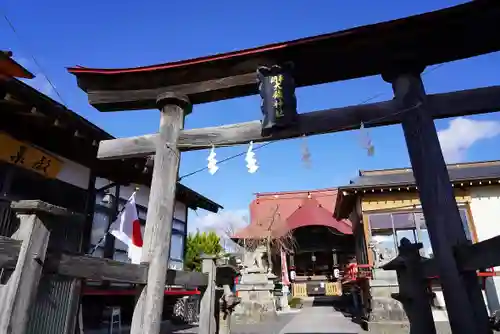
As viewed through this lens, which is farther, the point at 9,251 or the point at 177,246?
the point at 177,246

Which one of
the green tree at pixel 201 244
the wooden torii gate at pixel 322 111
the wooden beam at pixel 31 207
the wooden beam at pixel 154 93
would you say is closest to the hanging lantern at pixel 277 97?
the wooden torii gate at pixel 322 111

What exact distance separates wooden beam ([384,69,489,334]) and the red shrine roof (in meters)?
20.2

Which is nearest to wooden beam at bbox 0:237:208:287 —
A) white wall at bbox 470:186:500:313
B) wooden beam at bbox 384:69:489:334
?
wooden beam at bbox 384:69:489:334

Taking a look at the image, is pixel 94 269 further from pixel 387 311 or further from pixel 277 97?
pixel 387 311

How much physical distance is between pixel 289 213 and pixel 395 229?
18948 millimetres

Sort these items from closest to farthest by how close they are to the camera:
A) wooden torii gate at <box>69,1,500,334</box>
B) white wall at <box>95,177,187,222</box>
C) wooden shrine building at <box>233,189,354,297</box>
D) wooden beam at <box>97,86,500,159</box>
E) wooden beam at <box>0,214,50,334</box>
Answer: wooden beam at <box>0,214,50,334</box>, wooden torii gate at <box>69,1,500,334</box>, wooden beam at <box>97,86,500,159</box>, white wall at <box>95,177,187,222</box>, wooden shrine building at <box>233,189,354,297</box>

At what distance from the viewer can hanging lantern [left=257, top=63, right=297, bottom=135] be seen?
457 centimetres

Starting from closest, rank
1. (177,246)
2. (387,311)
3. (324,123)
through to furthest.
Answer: (324,123), (387,311), (177,246)

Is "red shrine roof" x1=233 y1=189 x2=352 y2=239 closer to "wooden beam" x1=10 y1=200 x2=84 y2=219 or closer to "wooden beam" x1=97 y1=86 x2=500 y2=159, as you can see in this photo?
"wooden beam" x1=97 y1=86 x2=500 y2=159

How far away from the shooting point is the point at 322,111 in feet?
15.3

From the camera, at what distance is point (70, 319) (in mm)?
2984

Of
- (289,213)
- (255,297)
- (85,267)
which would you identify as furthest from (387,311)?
(289,213)

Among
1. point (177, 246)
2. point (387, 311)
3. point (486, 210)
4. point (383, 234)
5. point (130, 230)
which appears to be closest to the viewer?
point (130, 230)

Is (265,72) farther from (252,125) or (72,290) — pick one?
(72,290)
